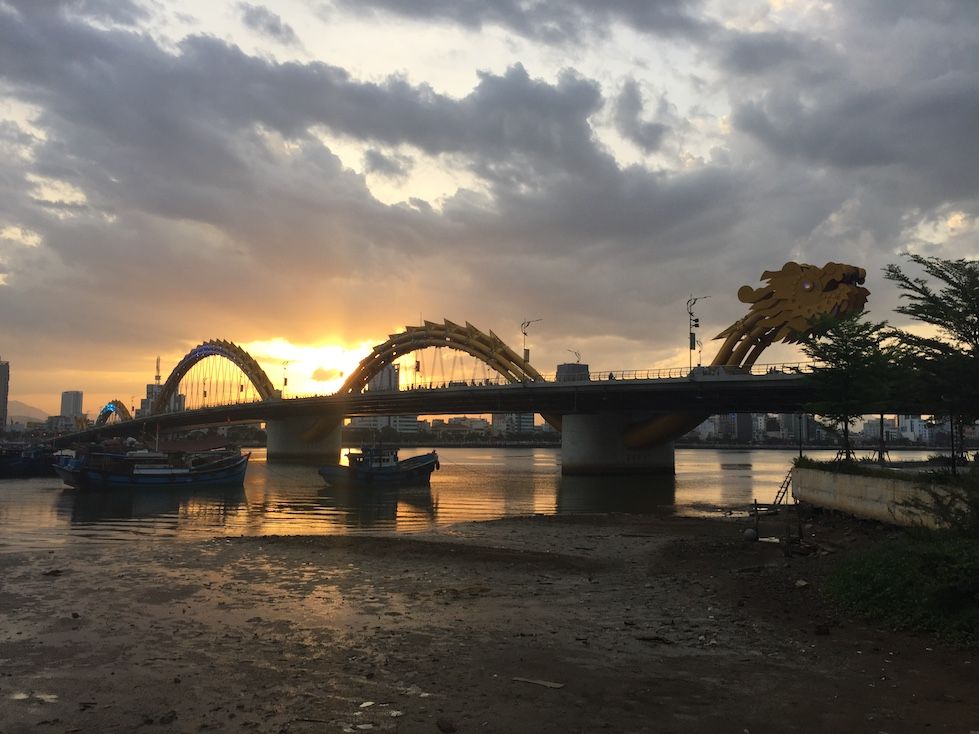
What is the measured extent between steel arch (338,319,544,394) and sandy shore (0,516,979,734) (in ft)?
246

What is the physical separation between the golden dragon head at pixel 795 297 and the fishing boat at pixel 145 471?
62605mm

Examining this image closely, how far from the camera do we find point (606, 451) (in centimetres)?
8844

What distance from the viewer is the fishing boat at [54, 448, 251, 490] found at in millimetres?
64250

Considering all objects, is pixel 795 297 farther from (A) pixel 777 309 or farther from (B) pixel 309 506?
(B) pixel 309 506

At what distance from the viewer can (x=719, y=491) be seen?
226ft

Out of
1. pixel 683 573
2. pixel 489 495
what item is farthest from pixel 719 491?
pixel 683 573

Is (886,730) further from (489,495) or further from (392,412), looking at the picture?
(392,412)

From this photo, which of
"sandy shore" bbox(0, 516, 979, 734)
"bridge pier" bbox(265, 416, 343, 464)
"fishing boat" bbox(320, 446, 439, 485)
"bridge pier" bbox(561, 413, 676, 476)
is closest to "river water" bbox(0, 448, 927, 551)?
"fishing boat" bbox(320, 446, 439, 485)

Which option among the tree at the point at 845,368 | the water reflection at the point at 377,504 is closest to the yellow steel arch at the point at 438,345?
the water reflection at the point at 377,504

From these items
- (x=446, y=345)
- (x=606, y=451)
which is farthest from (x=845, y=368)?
(x=446, y=345)

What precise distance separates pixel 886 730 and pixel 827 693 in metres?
1.48

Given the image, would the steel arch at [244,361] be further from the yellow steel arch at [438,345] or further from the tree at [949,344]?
the tree at [949,344]

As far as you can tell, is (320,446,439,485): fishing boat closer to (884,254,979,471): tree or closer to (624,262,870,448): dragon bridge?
(624,262,870,448): dragon bridge

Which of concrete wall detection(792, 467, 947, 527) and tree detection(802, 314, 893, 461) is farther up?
tree detection(802, 314, 893, 461)
